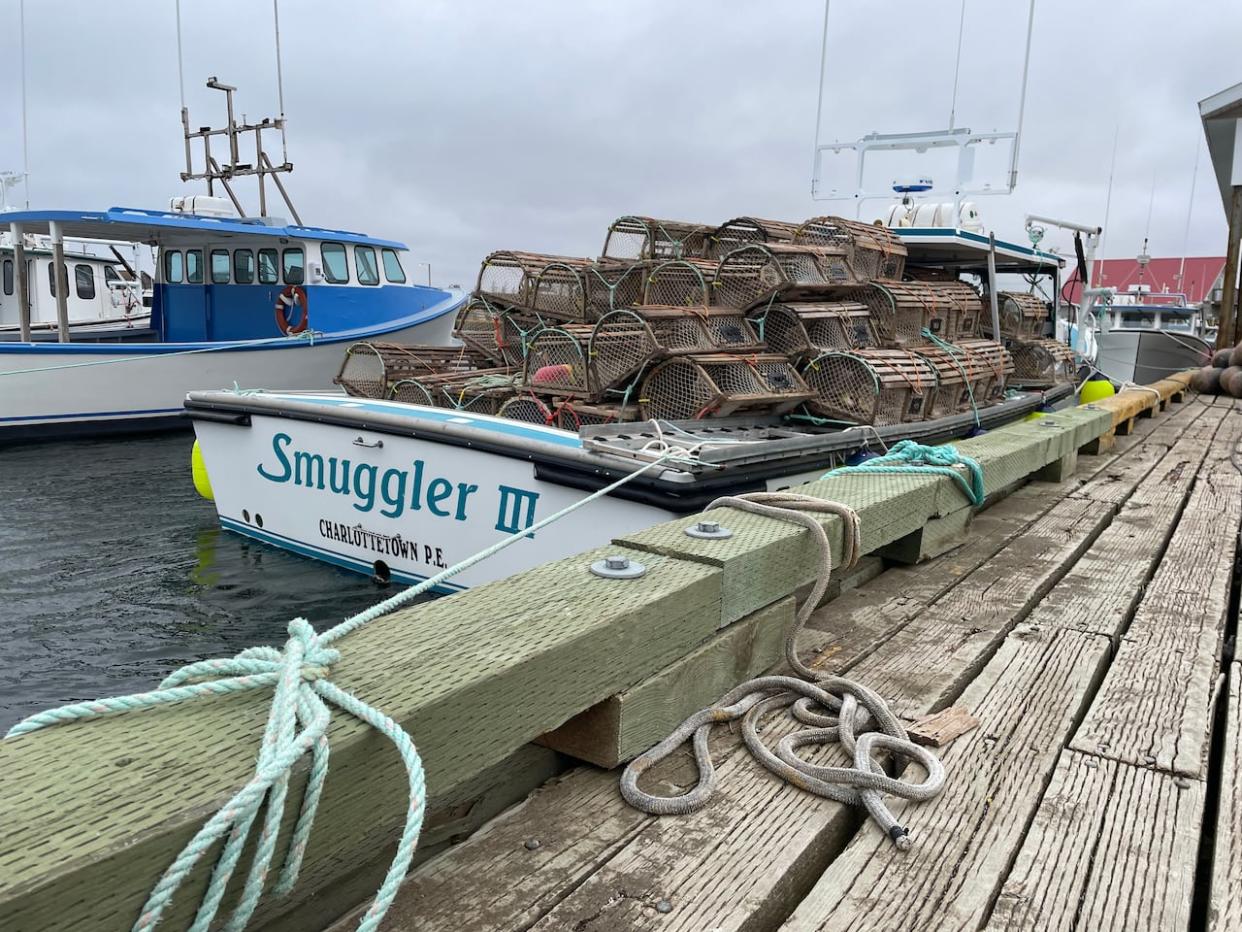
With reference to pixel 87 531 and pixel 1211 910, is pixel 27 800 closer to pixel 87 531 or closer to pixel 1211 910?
pixel 1211 910

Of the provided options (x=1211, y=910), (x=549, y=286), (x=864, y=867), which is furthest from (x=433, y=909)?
(x=549, y=286)

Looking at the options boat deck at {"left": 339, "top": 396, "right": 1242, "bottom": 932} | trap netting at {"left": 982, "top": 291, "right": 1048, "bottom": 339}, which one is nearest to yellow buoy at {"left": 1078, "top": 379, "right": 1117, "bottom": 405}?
trap netting at {"left": 982, "top": 291, "right": 1048, "bottom": 339}

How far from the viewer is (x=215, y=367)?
42.9ft

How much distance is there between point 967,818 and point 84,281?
844 inches

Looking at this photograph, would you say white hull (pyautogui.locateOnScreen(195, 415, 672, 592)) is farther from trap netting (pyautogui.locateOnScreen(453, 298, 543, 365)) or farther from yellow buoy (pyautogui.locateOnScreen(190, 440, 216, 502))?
trap netting (pyautogui.locateOnScreen(453, 298, 543, 365))

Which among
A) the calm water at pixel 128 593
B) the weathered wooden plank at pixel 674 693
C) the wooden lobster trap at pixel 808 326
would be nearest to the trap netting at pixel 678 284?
the wooden lobster trap at pixel 808 326

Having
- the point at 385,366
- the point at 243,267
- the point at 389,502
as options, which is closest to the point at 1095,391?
the point at 385,366

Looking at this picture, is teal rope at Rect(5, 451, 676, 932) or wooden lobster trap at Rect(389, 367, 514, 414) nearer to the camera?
teal rope at Rect(5, 451, 676, 932)

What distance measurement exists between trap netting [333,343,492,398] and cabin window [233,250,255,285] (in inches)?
313

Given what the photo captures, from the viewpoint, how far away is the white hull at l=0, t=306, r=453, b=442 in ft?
38.1

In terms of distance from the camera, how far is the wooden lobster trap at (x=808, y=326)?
5.85 metres

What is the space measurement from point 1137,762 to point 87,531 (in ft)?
26.9

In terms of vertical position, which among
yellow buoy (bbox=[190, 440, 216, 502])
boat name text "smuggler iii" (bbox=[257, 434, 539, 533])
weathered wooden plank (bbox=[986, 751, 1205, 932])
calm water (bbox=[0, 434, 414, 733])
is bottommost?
calm water (bbox=[0, 434, 414, 733])

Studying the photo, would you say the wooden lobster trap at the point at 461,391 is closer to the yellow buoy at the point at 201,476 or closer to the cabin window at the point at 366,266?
the yellow buoy at the point at 201,476
